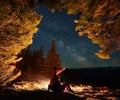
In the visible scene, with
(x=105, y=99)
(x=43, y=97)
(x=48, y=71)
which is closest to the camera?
(x=43, y=97)

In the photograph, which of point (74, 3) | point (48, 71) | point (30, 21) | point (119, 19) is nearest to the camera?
point (74, 3)

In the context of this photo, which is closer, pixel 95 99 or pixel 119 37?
pixel 119 37

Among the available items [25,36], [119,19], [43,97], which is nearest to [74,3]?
[119,19]

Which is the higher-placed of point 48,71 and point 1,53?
point 48,71

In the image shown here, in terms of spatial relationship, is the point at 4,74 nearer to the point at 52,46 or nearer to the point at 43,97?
the point at 43,97

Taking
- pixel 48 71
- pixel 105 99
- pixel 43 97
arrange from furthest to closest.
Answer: pixel 48 71 < pixel 105 99 < pixel 43 97

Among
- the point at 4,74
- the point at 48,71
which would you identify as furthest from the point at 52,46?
the point at 4,74

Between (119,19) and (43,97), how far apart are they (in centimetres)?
467

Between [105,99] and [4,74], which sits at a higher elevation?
[4,74]

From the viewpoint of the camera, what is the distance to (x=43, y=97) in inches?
410

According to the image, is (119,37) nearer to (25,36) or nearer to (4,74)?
(25,36)

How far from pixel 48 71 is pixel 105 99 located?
1206 inches

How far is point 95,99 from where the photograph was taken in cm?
1348

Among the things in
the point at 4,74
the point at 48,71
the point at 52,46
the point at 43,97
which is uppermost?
the point at 52,46
